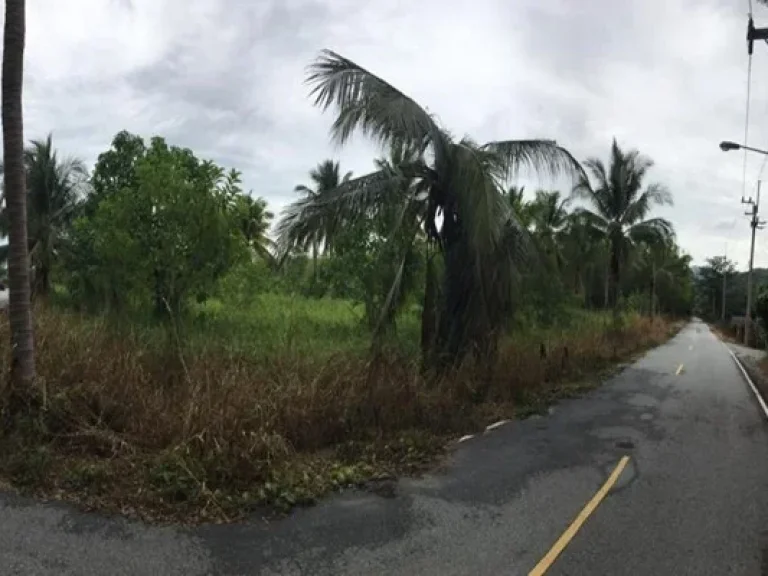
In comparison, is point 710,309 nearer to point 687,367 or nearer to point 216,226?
point 687,367

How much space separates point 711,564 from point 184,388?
5.44m

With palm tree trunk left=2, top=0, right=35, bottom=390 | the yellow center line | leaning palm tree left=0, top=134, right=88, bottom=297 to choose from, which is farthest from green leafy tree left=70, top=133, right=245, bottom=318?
leaning palm tree left=0, top=134, right=88, bottom=297

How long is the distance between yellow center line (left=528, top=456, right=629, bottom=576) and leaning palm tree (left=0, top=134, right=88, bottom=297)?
1095 inches

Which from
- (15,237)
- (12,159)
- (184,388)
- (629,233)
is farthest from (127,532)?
(629,233)

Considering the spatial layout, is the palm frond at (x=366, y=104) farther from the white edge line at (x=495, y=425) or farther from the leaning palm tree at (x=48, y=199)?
the leaning palm tree at (x=48, y=199)

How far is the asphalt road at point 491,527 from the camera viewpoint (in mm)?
5156

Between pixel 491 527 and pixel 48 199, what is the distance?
3159cm

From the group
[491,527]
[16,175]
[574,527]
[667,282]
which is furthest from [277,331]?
[667,282]

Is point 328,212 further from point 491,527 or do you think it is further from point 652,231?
point 652,231

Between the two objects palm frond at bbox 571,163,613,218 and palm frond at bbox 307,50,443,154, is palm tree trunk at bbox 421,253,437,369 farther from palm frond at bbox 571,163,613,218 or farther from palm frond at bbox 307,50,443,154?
palm frond at bbox 571,163,613,218

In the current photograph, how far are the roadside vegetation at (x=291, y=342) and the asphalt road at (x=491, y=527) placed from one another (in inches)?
17.5

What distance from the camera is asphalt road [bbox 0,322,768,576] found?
516 centimetres

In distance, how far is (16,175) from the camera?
24.1 ft

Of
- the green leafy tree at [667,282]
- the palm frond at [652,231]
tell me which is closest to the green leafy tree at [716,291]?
the green leafy tree at [667,282]
